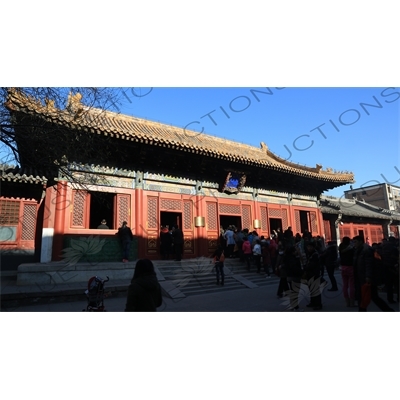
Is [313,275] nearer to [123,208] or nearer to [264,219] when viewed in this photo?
[123,208]

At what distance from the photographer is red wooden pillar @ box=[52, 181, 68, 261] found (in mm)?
8141

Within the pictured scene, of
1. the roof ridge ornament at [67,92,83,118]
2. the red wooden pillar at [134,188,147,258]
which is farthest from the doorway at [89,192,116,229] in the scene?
the roof ridge ornament at [67,92,83,118]

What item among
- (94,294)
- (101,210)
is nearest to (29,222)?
(101,210)

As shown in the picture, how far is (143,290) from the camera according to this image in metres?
3.06

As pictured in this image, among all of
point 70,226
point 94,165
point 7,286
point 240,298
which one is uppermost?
point 94,165

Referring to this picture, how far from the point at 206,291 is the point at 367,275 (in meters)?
4.10

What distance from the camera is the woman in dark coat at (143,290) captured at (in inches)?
120

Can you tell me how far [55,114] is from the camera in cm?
609

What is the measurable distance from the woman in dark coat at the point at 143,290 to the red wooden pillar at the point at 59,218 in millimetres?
5851

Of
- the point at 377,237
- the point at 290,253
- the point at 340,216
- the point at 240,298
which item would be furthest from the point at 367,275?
the point at 377,237

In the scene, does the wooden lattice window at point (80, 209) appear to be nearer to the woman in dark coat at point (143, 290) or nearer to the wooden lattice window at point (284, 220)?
the woman in dark coat at point (143, 290)

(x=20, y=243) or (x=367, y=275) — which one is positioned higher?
(x=20, y=243)

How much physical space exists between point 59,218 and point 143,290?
622 cm

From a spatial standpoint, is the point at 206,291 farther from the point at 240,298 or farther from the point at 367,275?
the point at 367,275
